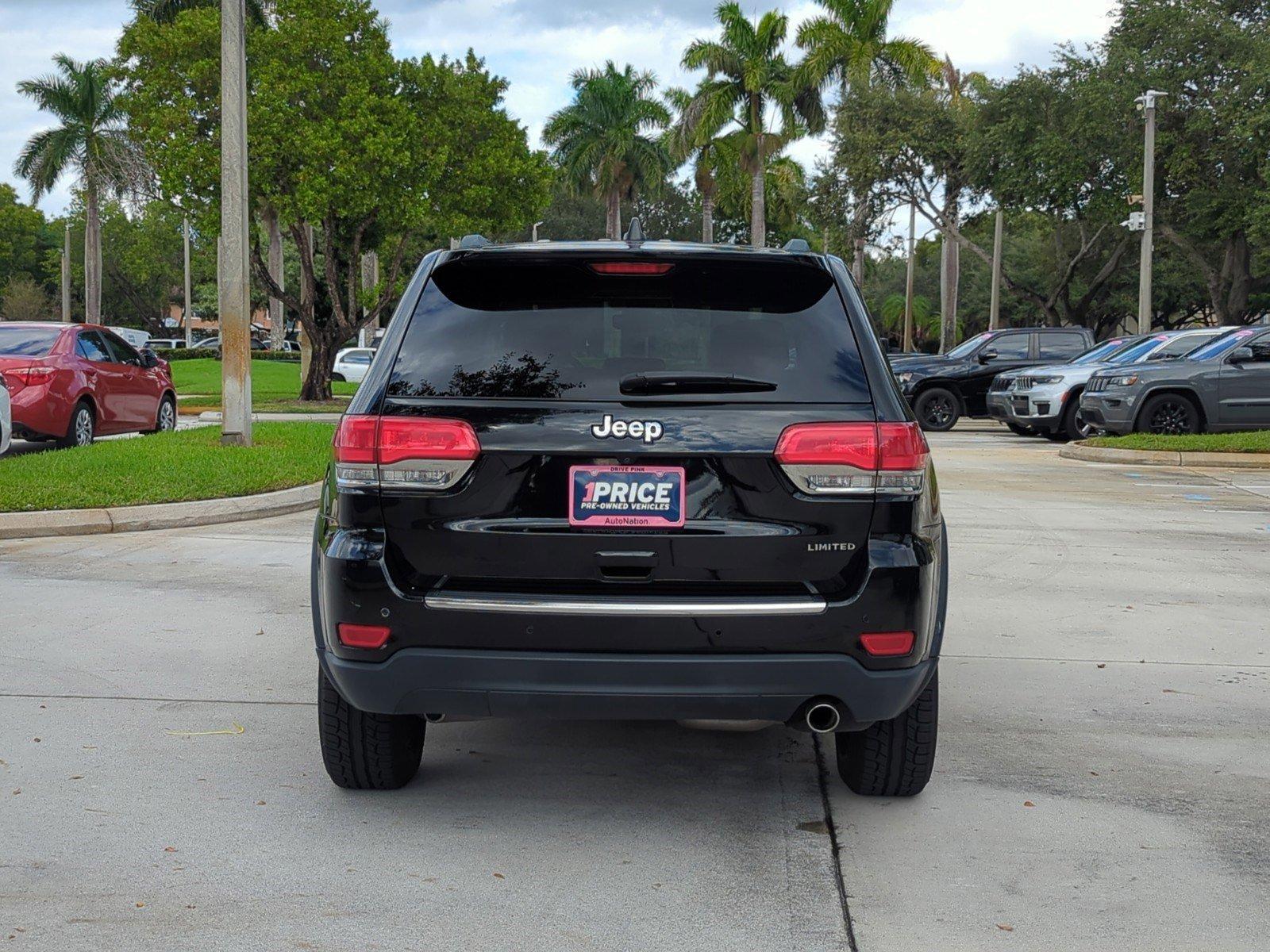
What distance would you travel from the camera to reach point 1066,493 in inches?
571

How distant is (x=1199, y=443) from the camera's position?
1831 centimetres

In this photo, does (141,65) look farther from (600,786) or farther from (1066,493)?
(600,786)

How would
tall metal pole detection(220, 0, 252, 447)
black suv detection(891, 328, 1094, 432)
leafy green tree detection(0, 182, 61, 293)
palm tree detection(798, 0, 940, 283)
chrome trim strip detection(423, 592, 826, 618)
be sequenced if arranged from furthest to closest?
leafy green tree detection(0, 182, 61, 293) → palm tree detection(798, 0, 940, 283) → black suv detection(891, 328, 1094, 432) → tall metal pole detection(220, 0, 252, 447) → chrome trim strip detection(423, 592, 826, 618)

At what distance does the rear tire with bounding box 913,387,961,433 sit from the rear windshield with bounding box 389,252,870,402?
20.8 m

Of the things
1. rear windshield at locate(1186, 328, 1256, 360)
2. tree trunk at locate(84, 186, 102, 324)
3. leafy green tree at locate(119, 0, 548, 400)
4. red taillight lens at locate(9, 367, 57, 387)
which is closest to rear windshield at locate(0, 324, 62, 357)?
red taillight lens at locate(9, 367, 57, 387)

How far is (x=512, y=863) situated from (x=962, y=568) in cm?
591

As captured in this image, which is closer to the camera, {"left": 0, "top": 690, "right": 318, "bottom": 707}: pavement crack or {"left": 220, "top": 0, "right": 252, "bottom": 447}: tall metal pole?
{"left": 0, "top": 690, "right": 318, "bottom": 707}: pavement crack

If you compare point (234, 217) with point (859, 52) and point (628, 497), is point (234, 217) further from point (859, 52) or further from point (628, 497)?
point (859, 52)

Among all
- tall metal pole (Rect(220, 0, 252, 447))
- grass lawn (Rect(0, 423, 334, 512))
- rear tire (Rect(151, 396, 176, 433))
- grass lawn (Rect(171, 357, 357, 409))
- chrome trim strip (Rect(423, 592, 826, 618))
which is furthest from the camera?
grass lawn (Rect(171, 357, 357, 409))

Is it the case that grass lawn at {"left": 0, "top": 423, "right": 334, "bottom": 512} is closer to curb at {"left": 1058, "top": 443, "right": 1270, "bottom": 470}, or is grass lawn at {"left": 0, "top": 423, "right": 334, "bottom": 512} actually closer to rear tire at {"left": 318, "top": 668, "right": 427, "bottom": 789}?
rear tire at {"left": 318, "top": 668, "right": 427, "bottom": 789}

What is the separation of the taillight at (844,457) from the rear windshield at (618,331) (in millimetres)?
106

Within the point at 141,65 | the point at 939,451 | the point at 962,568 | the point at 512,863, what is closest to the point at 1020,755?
the point at 512,863

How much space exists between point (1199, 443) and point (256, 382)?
99.2 ft

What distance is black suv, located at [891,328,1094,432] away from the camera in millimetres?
24688
